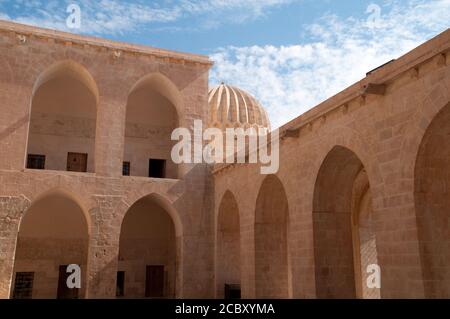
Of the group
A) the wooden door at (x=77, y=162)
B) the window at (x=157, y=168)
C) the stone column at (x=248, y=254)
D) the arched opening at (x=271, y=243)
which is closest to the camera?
the arched opening at (x=271, y=243)

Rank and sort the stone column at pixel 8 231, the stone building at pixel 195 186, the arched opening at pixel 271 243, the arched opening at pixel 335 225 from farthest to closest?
the stone column at pixel 8 231 < the arched opening at pixel 271 243 < the arched opening at pixel 335 225 < the stone building at pixel 195 186

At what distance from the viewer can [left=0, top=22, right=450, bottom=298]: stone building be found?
22.2 feet

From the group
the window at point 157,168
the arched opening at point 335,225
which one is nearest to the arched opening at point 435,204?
the arched opening at point 335,225

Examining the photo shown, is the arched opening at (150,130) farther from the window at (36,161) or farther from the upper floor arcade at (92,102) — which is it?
the window at (36,161)

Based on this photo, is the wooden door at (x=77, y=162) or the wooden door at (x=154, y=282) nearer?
the wooden door at (x=77, y=162)

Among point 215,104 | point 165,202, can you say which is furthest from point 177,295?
point 215,104

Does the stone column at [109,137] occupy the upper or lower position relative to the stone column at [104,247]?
upper

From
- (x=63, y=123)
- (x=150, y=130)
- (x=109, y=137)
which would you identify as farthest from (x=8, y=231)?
(x=150, y=130)

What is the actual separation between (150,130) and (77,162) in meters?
2.71

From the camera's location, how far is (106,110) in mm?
14164

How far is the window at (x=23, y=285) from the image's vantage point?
14148mm

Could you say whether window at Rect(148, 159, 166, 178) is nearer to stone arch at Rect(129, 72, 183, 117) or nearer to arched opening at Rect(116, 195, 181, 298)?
arched opening at Rect(116, 195, 181, 298)

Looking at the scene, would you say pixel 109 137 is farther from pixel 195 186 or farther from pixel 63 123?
pixel 195 186

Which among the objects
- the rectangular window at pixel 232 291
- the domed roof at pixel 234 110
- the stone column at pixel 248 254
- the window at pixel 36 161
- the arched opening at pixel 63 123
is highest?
the domed roof at pixel 234 110
